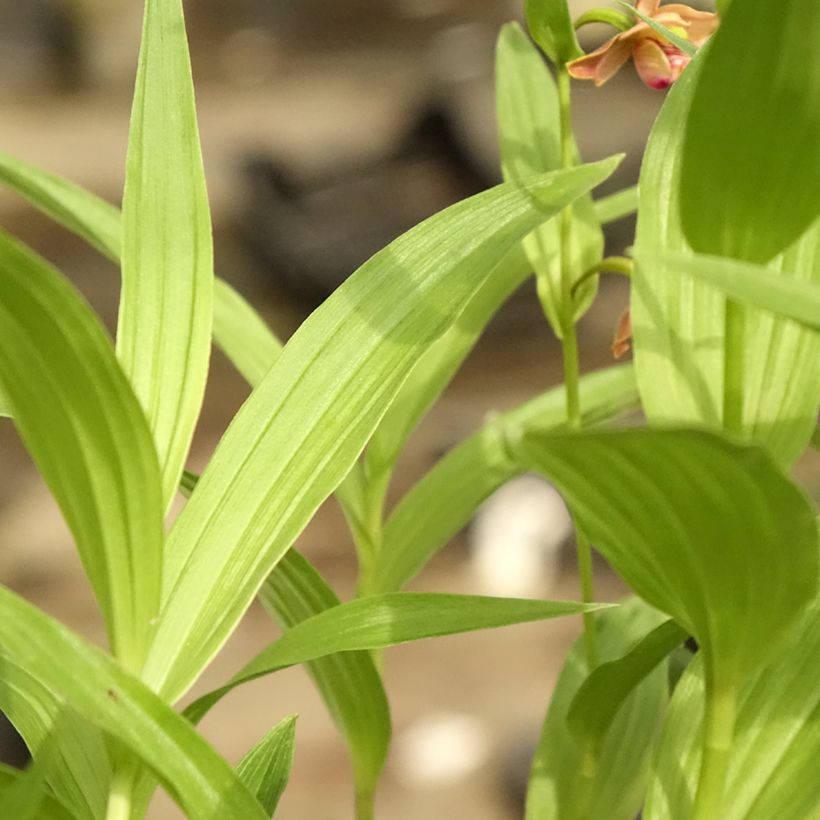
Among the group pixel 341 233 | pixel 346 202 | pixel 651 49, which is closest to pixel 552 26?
pixel 651 49

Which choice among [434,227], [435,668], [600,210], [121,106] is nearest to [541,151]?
[600,210]

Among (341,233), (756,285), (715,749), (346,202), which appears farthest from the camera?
(346,202)

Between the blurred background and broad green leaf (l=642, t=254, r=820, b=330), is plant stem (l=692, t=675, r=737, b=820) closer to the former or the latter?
broad green leaf (l=642, t=254, r=820, b=330)

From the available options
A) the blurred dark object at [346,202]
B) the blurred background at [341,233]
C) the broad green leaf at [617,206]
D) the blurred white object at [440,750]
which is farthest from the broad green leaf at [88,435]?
the blurred dark object at [346,202]

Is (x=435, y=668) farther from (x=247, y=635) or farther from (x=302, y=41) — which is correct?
(x=302, y=41)

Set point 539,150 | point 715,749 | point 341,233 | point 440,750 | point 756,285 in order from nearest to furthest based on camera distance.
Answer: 1. point 756,285
2. point 715,749
3. point 539,150
4. point 440,750
5. point 341,233

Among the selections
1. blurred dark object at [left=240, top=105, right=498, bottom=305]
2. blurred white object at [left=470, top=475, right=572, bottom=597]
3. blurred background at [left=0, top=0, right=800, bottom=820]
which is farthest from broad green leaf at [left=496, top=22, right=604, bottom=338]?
blurred dark object at [left=240, top=105, right=498, bottom=305]

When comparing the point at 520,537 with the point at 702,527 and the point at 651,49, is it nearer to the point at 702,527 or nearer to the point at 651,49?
the point at 651,49
